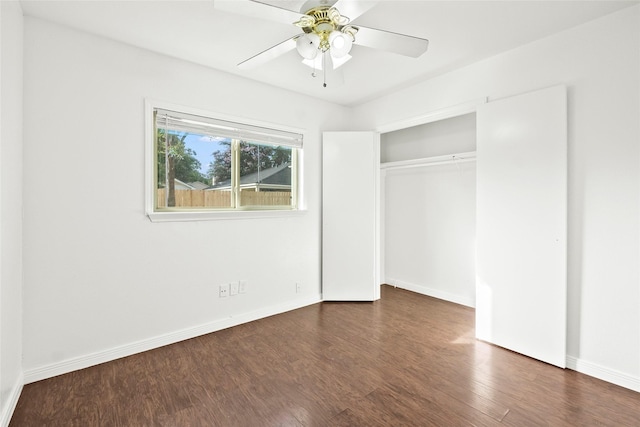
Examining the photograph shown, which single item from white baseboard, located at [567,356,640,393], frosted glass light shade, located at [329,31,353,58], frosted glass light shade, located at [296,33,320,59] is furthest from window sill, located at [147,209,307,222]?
white baseboard, located at [567,356,640,393]

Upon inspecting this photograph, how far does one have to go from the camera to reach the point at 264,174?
3484 millimetres

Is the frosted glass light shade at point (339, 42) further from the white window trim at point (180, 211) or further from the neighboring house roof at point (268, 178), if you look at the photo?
the neighboring house roof at point (268, 178)

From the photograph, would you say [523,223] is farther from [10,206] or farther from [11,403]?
[11,403]

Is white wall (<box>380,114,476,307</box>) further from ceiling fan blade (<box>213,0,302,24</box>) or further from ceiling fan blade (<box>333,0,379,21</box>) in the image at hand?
ceiling fan blade (<box>213,0,302,24</box>)

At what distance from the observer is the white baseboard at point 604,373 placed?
2.07 m

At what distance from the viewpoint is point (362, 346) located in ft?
8.84

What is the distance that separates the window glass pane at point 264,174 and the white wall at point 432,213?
158cm

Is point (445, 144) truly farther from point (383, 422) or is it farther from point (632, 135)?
point (383, 422)

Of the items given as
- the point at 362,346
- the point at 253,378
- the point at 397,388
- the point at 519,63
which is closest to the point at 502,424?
the point at 397,388

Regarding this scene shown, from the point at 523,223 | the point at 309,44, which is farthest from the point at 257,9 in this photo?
the point at 523,223

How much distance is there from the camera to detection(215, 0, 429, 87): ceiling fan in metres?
1.58

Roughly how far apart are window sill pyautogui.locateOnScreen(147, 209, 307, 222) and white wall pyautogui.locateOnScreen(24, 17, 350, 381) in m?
0.06

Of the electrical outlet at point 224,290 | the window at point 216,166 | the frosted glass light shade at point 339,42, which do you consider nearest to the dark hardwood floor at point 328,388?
the electrical outlet at point 224,290

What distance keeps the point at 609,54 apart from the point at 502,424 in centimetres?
249
